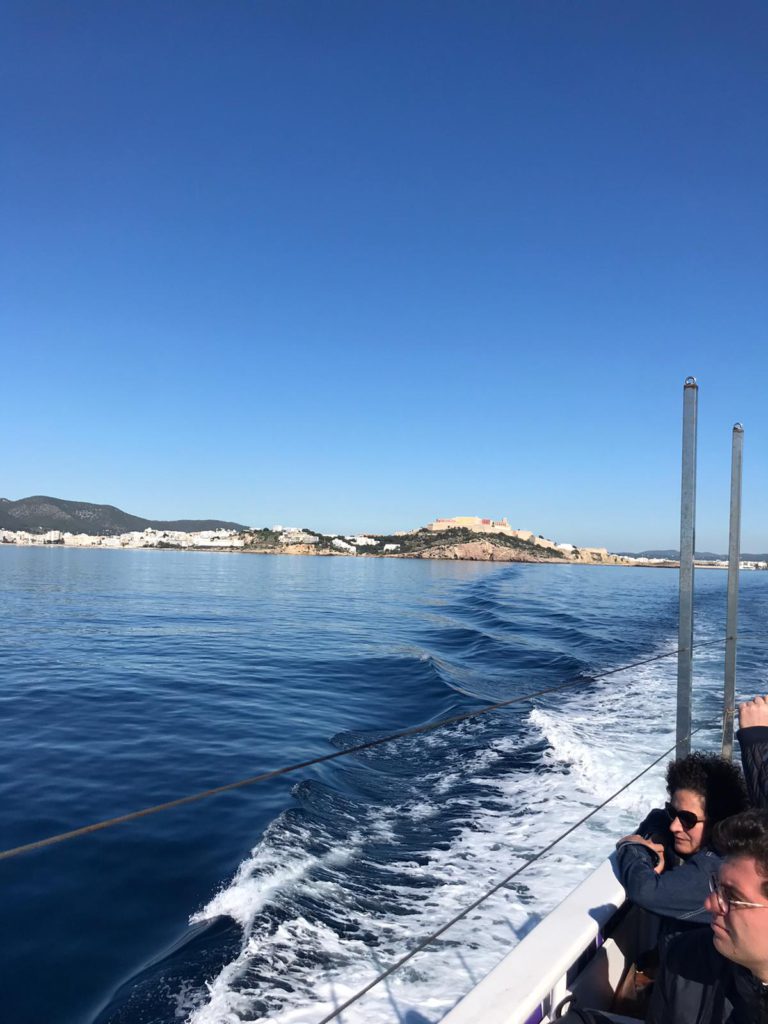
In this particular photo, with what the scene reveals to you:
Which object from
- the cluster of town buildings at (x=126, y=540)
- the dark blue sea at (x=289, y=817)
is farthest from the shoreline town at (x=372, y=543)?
the dark blue sea at (x=289, y=817)

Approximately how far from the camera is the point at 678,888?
86.4 inches

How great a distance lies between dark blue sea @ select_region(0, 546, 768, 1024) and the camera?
3750mm

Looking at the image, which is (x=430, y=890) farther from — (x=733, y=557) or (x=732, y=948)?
(x=732, y=948)

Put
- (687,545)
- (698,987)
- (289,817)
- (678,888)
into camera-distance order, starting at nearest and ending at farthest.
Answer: (698,987) → (678,888) → (687,545) → (289,817)

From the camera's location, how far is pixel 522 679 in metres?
14.2

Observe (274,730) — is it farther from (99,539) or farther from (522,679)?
(99,539)

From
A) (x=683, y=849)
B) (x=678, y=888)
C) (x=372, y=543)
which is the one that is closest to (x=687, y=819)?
(x=683, y=849)

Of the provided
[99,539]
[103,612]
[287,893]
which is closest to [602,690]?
[287,893]

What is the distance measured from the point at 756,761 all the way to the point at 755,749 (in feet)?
0.13

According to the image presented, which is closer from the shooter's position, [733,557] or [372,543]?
[733,557]

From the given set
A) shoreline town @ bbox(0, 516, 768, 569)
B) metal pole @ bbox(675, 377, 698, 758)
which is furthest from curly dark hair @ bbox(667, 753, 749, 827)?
shoreline town @ bbox(0, 516, 768, 569)

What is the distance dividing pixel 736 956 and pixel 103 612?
2539 centimetres

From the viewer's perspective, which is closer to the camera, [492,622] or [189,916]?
[189,916]

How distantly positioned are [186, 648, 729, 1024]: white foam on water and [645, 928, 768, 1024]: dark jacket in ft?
6.61
